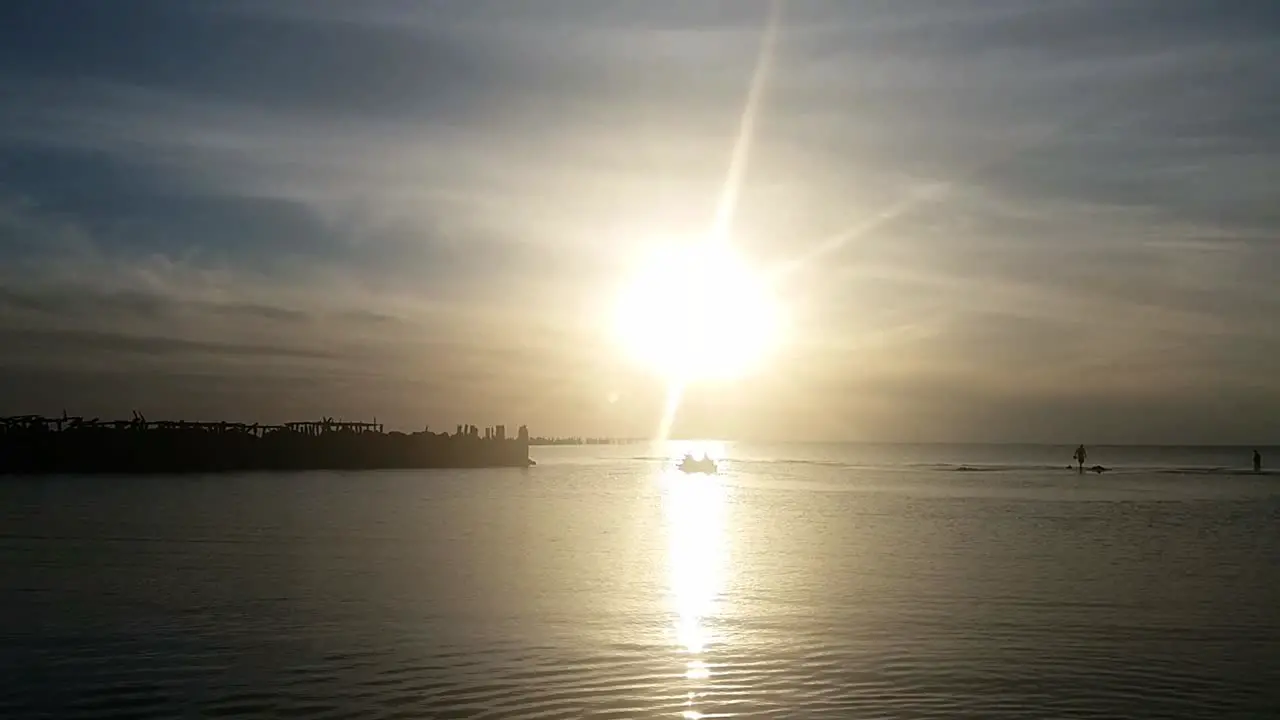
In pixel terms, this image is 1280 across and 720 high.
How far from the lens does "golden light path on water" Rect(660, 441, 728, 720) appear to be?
18469mm

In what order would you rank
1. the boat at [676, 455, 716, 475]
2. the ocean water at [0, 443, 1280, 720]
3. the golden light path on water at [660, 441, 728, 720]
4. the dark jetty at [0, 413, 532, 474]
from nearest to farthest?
the ocean water at [0, 443, 1280, 720], the golden light path on water at [660, 441, 728, 720], the dark jetty at [0, 413, 532, 474], the boat at [676, 455, 716, 475]

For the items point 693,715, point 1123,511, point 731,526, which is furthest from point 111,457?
point 693,715

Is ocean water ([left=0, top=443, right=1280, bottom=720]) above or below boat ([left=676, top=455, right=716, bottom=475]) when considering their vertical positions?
below

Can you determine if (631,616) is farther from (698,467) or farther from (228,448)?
(698,467)

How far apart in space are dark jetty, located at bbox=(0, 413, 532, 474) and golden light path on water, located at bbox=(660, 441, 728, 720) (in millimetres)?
46710

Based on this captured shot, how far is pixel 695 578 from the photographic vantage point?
98.7 ft

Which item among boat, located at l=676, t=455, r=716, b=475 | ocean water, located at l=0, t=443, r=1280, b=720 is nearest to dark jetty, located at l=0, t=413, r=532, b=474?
boat, located at l=676, t=455, r=716, b=475

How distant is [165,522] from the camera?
4406 centimetres

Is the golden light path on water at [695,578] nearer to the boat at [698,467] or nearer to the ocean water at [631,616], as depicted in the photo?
the ocean water at [631,616]

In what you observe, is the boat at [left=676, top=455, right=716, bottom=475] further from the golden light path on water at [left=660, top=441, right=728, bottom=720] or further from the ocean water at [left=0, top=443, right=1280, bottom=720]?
the ocean water at [left=0, top=443, right=1280, bottom=720]

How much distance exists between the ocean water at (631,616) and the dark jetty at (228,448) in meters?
38.6

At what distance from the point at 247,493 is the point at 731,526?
30.5 metres

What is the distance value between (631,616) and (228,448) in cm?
8271

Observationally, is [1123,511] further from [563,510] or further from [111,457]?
[111,457]
